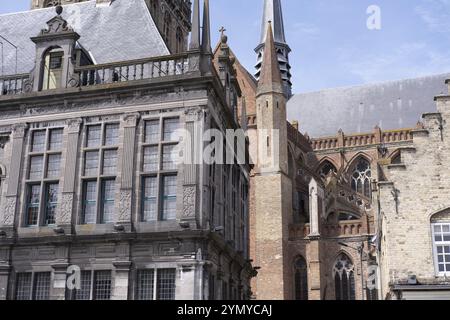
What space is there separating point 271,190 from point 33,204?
22877 mm

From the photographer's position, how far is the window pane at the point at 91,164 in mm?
21094

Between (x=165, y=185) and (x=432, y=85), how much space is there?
39.8 m

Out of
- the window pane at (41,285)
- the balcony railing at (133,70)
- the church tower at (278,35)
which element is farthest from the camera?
the church tower at (278,35)

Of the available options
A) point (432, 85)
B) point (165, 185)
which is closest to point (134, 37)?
point (165, 185)

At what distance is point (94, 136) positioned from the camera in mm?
21516

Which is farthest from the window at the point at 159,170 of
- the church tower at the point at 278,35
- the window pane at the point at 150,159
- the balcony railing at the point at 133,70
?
the church tower at the point at 278,35

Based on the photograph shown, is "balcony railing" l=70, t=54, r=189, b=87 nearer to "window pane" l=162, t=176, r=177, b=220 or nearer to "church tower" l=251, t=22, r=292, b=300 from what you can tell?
"window pane" l=162, t=176, r=177, b=220

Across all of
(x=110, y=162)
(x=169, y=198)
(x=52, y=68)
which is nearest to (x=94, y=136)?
(x=110, y=162)

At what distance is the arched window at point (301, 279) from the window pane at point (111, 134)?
22903 millimetres

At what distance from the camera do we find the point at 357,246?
4072 cm

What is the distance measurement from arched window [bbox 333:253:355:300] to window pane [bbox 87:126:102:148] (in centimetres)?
2341

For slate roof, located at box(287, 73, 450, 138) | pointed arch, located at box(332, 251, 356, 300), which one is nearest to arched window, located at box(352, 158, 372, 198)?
slate roof, located at box(287, 73, 450, 138)

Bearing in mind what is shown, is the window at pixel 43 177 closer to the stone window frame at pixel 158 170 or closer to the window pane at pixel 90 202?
the window pane at pixel 90 202

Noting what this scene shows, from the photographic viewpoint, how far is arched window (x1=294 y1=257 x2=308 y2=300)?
136 ft
